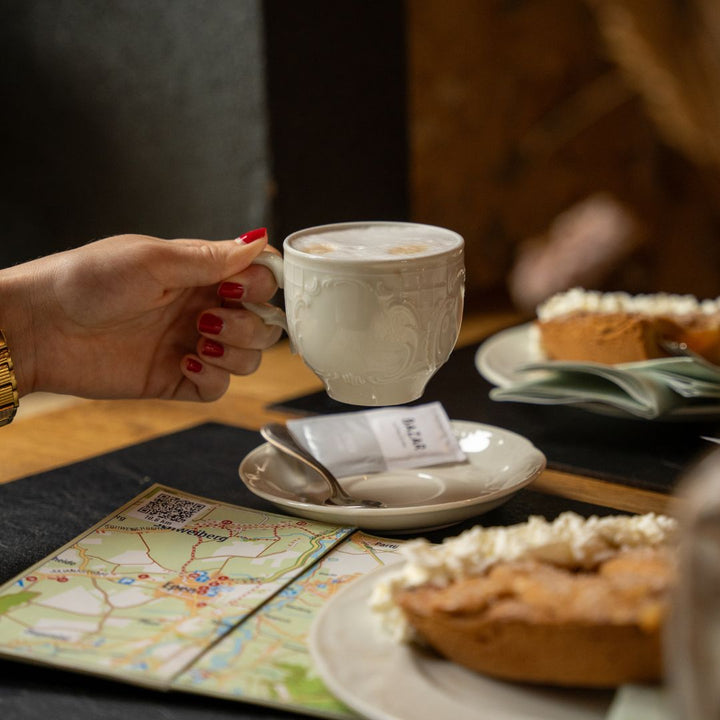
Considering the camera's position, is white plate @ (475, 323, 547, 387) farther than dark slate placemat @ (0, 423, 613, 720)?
Yes

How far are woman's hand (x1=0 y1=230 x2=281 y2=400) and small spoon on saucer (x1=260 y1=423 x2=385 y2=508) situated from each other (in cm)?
15

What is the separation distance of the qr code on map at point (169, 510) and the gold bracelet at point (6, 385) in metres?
0.19

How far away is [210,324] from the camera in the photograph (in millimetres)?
1146

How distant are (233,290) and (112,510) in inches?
10.6

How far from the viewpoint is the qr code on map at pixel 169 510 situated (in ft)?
3.05

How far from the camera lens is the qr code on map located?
93cm

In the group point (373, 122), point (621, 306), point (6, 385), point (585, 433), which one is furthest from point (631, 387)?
point (373, 122)

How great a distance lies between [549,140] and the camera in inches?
102

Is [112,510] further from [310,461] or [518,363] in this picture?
[518,363]

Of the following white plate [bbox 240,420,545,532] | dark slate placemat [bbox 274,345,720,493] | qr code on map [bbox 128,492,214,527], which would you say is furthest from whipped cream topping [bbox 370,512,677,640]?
dark slate placemat [bbox 274,345,720,493]

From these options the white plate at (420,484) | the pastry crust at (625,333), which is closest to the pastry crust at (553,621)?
the white plate at (420,484)

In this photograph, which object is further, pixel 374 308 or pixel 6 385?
pixel 6 385

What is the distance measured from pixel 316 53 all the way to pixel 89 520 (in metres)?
1.29

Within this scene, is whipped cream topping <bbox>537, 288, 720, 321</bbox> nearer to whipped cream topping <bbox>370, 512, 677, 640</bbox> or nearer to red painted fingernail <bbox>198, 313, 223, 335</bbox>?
red painted fingernail <bbox>198, 313, 223, 335</bbox>
